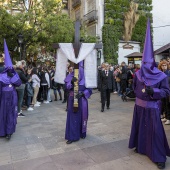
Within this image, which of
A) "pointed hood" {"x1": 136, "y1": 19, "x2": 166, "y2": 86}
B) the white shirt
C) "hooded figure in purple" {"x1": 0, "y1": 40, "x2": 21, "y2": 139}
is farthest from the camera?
the white shirt

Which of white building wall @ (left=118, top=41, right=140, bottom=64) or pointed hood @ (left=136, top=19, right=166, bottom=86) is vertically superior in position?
white building wall @ (left=118, top=41, right=140, bottom=64)

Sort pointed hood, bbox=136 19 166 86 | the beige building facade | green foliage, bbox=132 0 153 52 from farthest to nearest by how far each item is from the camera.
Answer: green foliage, bbox=132 0 153 52 → the beige building facade → pointed hood, bbox=136 19 166 86

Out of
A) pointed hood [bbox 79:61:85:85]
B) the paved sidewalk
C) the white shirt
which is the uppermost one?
pointed hood [bbox 79:61:85:85]

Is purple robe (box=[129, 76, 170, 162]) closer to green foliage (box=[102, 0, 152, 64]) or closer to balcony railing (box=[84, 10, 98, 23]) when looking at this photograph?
green foliage (box=[102, 0, 152, 64])

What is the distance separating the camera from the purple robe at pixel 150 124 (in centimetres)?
389

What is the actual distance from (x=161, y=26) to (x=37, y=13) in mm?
12117

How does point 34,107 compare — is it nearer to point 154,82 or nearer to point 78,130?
point 78,130

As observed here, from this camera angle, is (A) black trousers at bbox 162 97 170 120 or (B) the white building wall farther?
(B) the white building wall

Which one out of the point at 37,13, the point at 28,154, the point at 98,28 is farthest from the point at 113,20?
the point at 28,154

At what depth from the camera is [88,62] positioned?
5.15 meters

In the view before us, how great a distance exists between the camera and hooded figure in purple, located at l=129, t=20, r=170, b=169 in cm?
389

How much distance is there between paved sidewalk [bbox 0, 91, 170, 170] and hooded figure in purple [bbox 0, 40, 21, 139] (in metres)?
0.29

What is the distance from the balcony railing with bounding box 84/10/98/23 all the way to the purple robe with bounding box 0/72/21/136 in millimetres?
16404

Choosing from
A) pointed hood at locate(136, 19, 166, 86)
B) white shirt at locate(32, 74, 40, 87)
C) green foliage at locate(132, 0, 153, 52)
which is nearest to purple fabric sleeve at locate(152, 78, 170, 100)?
pointed hood at locate(136, 19, 166, 86)
